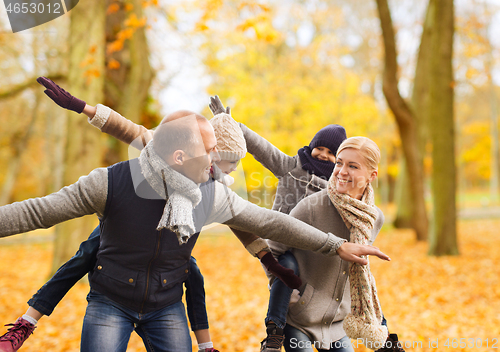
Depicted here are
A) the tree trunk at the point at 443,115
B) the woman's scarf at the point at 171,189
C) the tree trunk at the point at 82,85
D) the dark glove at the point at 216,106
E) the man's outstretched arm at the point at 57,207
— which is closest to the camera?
the man's outstretched arm at the point at 57,207

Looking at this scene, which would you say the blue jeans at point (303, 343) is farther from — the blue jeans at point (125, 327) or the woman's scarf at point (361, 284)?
the blue jeans at point (125, 327)

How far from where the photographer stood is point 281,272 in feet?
6.95

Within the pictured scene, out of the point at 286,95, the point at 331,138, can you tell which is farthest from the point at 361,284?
the point at 286,95

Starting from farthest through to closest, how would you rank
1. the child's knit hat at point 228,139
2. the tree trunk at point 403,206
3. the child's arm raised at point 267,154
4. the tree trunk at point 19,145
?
1. the tree trunk at point 19,145
2. the tree trunk at point 403,206
3. the child's arm raised at point 267,154
4. the child's knit hat at point 228,139

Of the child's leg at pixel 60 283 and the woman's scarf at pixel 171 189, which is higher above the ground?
the woman's scarf at pixel 171 189

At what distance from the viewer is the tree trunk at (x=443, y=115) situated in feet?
28.6

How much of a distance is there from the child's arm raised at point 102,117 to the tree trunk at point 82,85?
5204 mm

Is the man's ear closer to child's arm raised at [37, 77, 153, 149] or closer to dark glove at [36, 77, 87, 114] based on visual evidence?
child's arm raised at [37, 77, 153, 149]

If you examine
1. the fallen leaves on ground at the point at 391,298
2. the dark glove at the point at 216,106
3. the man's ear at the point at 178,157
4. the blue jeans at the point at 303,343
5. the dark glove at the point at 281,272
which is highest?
the dark glove at the point at 216,106

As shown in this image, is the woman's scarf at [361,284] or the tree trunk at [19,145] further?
the tree trunk at [19,145]

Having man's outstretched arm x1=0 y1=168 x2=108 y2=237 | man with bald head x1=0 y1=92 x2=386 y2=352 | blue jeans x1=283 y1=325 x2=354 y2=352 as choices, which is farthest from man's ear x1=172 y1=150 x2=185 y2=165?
blue jeans x1=283 y1=325 x2=354 y2=352

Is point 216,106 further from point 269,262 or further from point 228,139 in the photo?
point 269,262

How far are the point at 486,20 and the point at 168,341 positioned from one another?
17.7 metres

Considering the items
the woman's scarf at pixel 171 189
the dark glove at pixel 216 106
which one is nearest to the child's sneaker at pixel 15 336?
the woman's scarf at pixel 171 189
